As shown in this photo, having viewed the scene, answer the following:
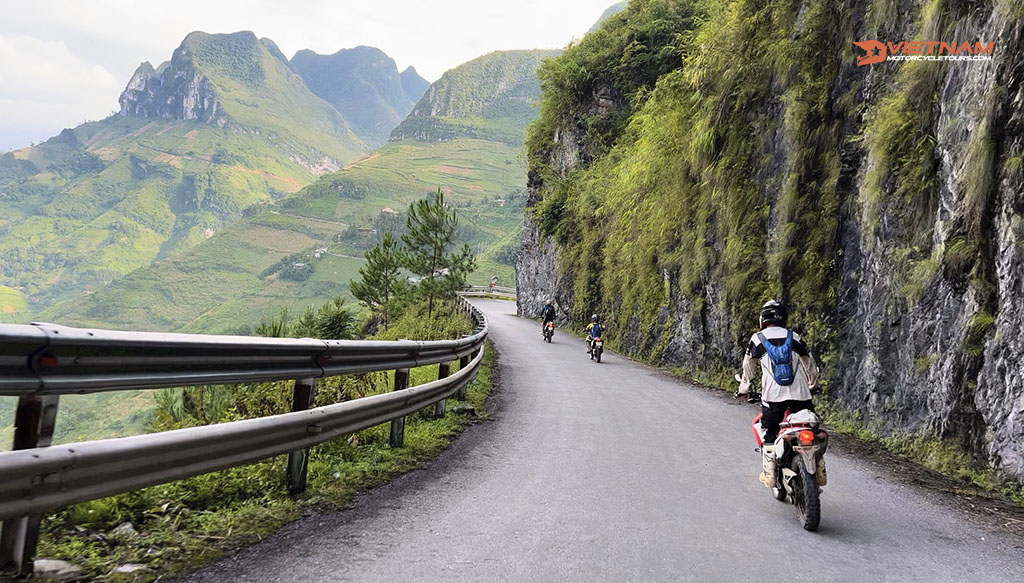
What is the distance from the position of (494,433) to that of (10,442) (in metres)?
5.73

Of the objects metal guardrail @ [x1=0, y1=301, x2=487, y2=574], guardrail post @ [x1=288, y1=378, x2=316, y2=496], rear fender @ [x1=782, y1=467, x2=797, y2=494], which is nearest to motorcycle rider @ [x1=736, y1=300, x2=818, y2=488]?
rear fender @ [x1=782, y1=467, x2=797, y2=494]

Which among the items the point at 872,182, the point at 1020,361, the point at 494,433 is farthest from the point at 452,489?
the point at 872,182

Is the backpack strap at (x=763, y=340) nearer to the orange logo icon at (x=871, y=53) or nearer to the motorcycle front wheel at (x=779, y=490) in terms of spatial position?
the motorcycle front wheel at (x=779, y=490)

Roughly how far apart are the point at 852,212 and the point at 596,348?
997 centimetres

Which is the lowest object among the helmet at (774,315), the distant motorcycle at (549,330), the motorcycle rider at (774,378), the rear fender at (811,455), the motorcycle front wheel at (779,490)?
the distant motorcycle at (549,330)

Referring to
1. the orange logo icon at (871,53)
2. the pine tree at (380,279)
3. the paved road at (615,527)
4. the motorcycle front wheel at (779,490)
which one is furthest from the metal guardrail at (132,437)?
the pine tree at (380,279)

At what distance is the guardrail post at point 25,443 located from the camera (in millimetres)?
2508

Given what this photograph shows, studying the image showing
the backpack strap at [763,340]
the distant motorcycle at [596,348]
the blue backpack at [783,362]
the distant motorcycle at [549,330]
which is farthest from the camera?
the distant motorcycle at [549,330]

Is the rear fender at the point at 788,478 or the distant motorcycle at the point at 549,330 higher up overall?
the rear fender at the point at 788,478

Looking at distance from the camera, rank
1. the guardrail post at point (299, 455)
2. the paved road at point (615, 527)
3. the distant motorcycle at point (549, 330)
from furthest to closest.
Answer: the distant motorcycle at point (549, 330)
the guardrail post at point (299, 455)
the paved road at point (615, 527)

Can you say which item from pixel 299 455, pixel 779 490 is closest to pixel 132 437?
pixel 299 455

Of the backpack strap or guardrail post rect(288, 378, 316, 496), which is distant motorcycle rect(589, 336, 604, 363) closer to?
the backpack strap

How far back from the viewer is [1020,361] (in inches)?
235

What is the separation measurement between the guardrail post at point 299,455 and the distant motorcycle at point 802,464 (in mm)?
3856
